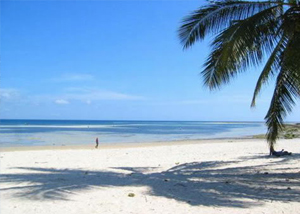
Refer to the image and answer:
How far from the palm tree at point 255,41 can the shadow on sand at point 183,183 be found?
1472 millimetres

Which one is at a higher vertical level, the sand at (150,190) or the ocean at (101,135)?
the sand at (150,190)

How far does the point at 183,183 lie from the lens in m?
6.56

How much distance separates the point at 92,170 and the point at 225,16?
5542mm

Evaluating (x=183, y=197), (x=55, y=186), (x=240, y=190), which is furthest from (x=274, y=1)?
(x=55, y=186)

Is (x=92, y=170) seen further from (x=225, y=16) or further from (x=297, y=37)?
A: (x=297, y=37)

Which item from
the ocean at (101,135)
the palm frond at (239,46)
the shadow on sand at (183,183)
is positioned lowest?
the ocean at (101,135)

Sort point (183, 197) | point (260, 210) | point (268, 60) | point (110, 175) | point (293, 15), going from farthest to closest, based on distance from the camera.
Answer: point (110, 175), point (268, 60), point (293, 15), point (183, 197), point (260, 210)

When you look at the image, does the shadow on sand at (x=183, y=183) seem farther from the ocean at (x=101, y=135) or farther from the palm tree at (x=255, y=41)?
the ocean at (x=101, y=135)

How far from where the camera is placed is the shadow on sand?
206 inches

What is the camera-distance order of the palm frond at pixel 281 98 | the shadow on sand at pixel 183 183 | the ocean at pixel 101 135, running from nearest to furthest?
the shadow on sand at pixel 183 183 < the palm frond at pixel 281 98 < the ocean at pixel 101 135

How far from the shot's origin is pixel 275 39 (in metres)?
6.35

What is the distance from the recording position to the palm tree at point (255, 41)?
18.8 ft

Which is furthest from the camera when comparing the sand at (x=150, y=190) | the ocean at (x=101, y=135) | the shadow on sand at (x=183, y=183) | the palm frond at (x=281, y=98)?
the ocean at (x=101, y=135)

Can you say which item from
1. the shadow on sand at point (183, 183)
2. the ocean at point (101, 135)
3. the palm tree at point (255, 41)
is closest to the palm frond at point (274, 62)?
the palm tree at point (255, 41)
